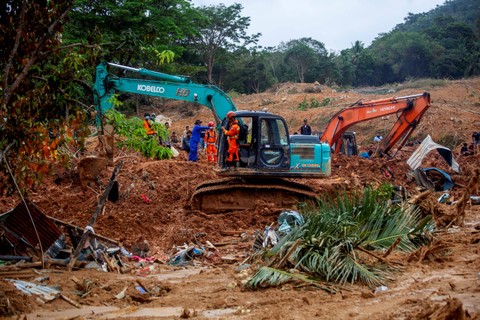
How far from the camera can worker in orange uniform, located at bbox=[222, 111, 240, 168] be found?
44.4ft

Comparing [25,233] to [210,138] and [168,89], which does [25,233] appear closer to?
[168,89]

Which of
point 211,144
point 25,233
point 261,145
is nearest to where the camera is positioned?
point 25,233

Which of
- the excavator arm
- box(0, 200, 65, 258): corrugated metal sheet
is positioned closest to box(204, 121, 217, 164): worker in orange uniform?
the excavator arm

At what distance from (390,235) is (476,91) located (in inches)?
1449

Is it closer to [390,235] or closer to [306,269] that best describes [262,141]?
[390,235]

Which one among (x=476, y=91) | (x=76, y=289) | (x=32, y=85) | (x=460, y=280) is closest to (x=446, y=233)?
(x=460, y=280)

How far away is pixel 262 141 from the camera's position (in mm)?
13875

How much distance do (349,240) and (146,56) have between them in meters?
19.2

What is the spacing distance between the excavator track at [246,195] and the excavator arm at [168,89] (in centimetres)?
218

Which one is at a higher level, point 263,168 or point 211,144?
point 211,144

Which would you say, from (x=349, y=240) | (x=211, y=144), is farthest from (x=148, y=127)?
(x=349, y=240)

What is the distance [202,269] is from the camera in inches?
379

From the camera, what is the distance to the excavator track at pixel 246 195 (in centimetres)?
1415

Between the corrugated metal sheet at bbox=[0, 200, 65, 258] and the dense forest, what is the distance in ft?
3.70
